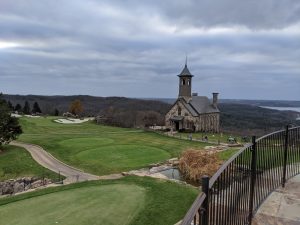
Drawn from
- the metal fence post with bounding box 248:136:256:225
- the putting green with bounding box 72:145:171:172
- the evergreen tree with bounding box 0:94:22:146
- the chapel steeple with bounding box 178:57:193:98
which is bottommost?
the putting green with bounding box 72:145:171:172

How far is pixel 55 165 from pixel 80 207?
14.1m

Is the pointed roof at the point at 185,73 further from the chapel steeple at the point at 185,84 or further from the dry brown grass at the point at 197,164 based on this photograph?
the dry brown grass at the point at 197,164

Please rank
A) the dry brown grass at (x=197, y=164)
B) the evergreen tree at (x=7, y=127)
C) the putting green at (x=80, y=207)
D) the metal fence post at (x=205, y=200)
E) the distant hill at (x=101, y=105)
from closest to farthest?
the metal fence post at (x=205, y=200), the putting green at (x=80, y=207), the dry brown grass at (x=197, y=164), the evergreen tree at (x=7, y=127), the distant hill at (x=101, y=105)

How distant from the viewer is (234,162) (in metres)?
4.38

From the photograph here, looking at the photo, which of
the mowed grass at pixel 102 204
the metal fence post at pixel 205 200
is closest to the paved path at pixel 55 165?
the mowed grass at pixel 102 204

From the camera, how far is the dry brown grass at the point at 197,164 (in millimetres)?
21734

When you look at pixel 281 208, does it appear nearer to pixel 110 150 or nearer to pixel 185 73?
pixel 110 150

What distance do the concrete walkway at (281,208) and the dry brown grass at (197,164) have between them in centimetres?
1474

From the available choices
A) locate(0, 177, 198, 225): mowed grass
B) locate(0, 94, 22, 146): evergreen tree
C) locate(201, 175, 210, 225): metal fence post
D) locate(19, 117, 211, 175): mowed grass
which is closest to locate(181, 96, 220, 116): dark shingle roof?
locate(19, 117, 211, 175): mowed grass

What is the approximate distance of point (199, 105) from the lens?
49594 mm

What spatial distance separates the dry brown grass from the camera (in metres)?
21.7

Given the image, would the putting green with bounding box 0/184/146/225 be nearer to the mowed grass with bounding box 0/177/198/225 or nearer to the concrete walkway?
the mowed grass with bounding box 0/177/198/225

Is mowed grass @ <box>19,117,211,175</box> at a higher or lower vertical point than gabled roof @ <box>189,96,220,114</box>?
lower

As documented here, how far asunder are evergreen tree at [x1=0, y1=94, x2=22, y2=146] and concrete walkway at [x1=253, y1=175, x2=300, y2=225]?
30402 mm
